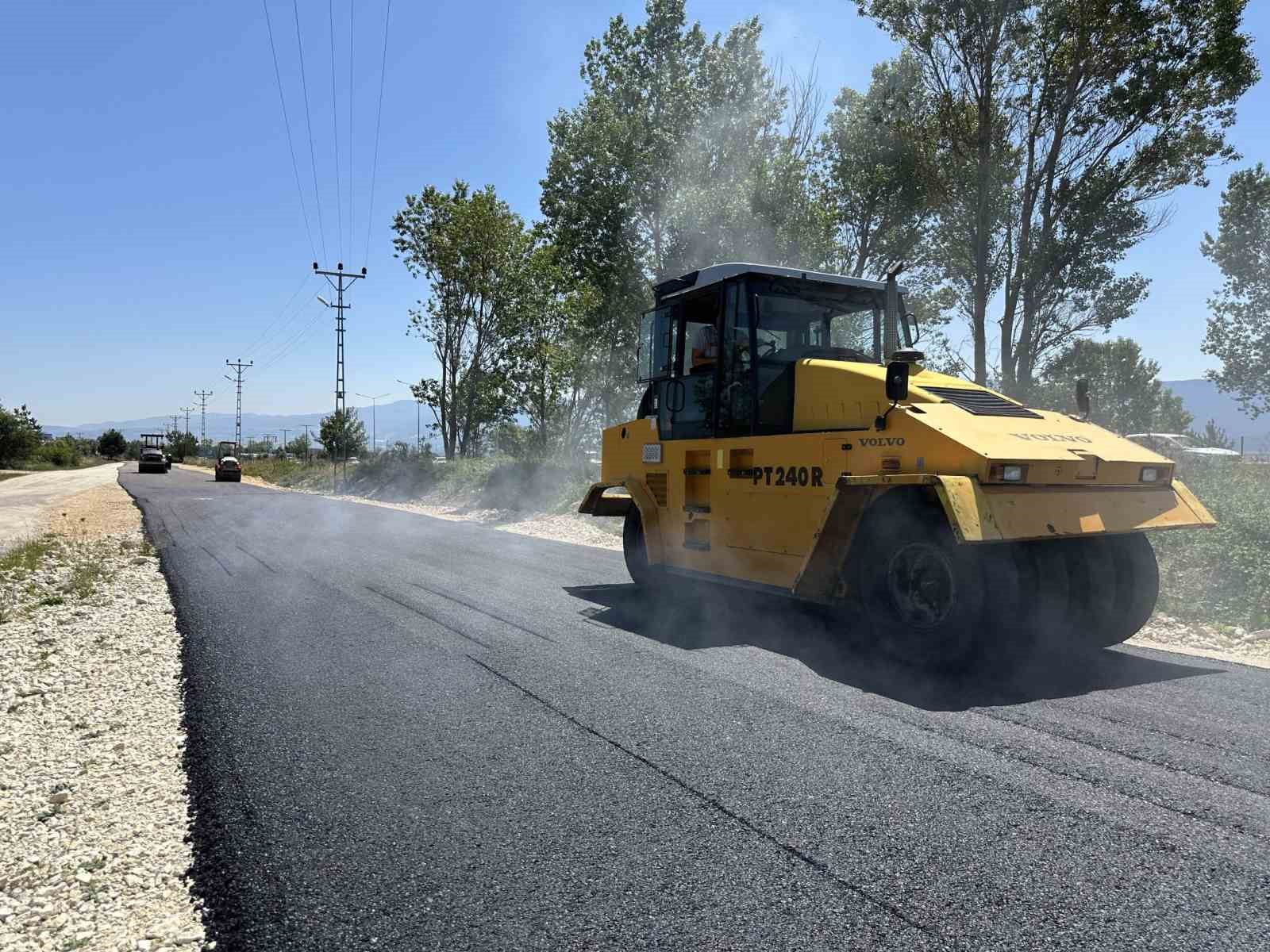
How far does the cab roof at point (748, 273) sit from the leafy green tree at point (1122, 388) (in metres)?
24.1

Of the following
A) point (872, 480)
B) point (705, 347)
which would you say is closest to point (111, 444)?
point (705, 347)

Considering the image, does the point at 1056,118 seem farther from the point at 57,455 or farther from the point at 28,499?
the point at 57,455

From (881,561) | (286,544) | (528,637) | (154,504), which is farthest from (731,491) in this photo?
(154,504)

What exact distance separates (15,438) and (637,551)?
6603 cm

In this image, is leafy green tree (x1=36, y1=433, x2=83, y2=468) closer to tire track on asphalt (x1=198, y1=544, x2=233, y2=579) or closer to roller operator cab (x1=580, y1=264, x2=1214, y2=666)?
tire track on asphalt (x1=198, y1=544, x2=233, y2=579)

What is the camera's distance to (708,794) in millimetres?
3287

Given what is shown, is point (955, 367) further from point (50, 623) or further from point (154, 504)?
point (154, 504)

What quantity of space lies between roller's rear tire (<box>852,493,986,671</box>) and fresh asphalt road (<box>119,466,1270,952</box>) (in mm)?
301

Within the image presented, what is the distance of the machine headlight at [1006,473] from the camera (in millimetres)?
4852

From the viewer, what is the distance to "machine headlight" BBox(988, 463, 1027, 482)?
485 centimetres

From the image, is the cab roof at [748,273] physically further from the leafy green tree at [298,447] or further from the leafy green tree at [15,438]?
the leafy green tree at [298,447]

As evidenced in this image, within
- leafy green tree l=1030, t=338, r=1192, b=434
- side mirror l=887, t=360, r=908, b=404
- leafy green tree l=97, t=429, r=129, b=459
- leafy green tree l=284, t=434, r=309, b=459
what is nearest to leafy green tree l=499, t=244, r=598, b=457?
leafy green tree l=1030, t=338, r=1192, b=434

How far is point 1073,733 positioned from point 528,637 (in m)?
3.73

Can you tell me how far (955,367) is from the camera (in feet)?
65.7
